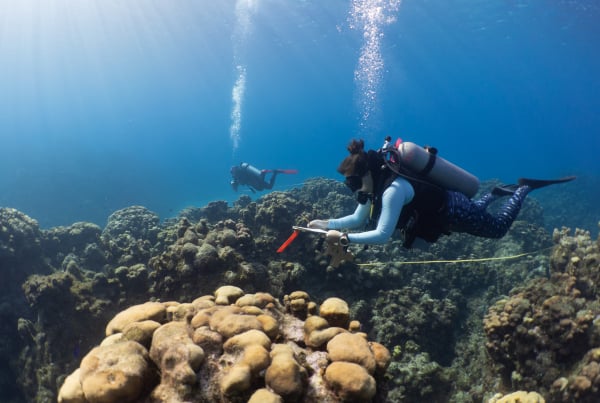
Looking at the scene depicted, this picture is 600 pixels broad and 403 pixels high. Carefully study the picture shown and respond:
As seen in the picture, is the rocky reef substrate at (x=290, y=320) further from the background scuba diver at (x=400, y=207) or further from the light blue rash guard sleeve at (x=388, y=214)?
the light blue rash guard sleeve at (x=388, y=214)

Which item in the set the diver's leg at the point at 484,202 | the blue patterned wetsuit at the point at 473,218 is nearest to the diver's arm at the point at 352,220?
the blue patterned wetsuit at the point at 473,218

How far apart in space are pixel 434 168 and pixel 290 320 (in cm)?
359

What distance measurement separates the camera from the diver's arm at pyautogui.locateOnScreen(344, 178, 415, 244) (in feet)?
15.0

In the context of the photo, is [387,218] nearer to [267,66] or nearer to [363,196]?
[363,196]

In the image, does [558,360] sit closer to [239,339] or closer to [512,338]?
[512,338]

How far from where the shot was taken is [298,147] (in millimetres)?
184000

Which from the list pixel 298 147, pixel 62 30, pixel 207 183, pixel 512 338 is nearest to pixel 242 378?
pixel 512 338

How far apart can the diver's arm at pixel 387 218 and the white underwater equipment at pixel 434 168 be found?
688mm

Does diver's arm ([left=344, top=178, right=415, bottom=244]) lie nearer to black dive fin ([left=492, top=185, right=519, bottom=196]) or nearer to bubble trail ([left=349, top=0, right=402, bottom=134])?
black dive fin ([left=492, top=185, right=519, bottom=196])

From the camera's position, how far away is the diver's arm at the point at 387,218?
180 inches

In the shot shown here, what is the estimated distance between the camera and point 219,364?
2615 mm

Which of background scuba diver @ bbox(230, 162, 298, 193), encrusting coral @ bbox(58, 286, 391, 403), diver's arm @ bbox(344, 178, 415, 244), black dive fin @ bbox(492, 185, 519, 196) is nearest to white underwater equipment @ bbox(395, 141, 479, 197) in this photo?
diver's arm @ bbox(344, 178, 415, 244)

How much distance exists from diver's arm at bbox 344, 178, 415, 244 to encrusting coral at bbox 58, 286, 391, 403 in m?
1.70

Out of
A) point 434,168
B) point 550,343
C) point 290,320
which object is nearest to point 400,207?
point 434,168
